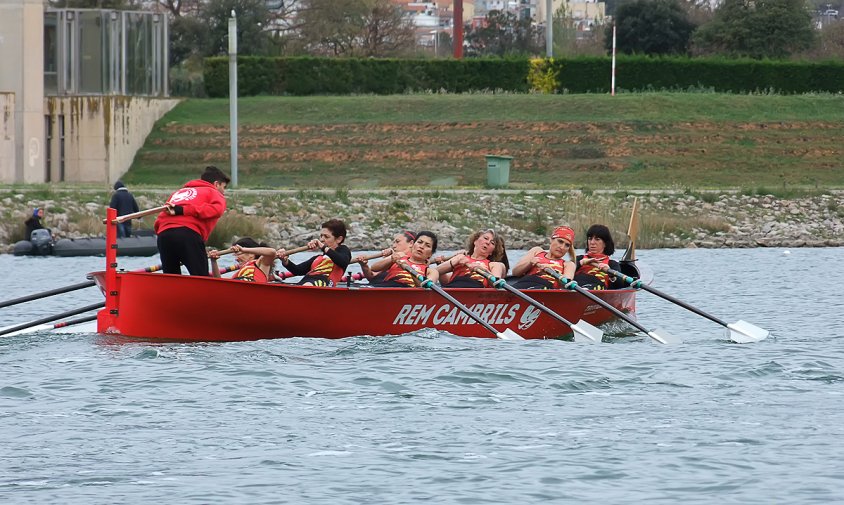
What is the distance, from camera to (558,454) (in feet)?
34.8

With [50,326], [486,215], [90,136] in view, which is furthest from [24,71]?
[50,326]

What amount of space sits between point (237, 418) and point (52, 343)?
13.6 feet

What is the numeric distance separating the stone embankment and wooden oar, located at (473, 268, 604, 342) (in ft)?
51.1

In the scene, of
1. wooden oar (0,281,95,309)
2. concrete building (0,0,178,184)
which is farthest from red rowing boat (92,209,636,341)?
concrete building (0,0,178,184)

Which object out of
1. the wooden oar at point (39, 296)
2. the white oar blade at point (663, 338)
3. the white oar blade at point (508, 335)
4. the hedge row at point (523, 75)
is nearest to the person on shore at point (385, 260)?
the white oar blade at point (508, 335)

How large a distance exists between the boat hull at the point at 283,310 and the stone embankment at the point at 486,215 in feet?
51.3

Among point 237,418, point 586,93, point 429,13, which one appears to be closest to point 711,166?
point 586,93

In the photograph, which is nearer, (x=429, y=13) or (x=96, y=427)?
(x=96, y=427)

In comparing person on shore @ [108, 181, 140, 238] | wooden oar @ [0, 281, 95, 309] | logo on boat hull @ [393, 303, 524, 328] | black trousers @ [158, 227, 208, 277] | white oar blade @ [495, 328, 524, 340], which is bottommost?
white oar blade @ [495, 328, 524, 340]

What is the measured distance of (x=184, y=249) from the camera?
14.8 m

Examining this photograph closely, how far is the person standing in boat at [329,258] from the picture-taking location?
15453mm

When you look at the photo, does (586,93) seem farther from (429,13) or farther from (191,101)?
(429,13)

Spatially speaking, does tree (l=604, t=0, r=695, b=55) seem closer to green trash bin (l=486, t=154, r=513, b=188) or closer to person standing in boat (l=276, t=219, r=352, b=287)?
green trash bin (l=486, t=154, r=513, b=188)

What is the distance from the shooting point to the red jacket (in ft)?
48.3
